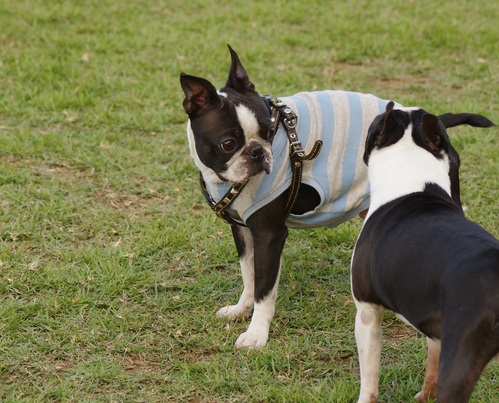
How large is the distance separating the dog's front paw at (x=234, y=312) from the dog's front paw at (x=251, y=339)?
25cm

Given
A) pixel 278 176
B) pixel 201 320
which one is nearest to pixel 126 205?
pixel 201 320

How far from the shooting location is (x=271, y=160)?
409 cm

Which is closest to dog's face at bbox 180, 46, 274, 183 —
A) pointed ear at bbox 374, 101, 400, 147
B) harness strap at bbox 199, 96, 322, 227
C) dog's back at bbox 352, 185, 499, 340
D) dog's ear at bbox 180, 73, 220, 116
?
dog's ear at bbox 180, 73, 220, 116

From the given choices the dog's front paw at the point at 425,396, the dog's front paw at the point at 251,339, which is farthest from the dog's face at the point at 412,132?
the dog's front paw at the point at 251,339

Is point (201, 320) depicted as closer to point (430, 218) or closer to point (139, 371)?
point (139, 371)

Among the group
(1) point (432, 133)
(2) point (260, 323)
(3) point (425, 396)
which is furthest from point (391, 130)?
(2) point (260, 323)

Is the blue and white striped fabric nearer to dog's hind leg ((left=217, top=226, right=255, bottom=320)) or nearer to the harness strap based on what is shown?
the harness strap

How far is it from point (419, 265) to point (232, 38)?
20.4 feet

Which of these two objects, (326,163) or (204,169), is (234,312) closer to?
(204,169)

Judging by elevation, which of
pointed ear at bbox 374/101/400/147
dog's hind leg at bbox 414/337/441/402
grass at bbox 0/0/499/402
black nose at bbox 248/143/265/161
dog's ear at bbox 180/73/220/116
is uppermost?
pointed ear at bbox 374/101/400/147

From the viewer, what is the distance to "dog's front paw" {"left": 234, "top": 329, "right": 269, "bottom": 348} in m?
4.30

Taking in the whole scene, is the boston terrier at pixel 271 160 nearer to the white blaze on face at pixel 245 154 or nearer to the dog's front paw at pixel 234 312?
the white blaze on face at pixel 245 154

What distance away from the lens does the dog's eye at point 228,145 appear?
4.05 metres

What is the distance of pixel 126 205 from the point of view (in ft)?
19.2
